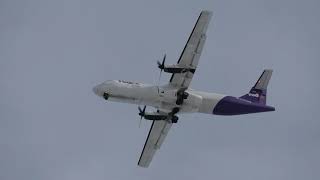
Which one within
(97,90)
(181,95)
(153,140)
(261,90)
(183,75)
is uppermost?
(183,75)

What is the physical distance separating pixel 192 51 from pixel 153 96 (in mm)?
4923

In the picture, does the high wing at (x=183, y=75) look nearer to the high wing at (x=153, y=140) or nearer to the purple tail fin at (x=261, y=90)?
the high wing at (x=153, y=140)

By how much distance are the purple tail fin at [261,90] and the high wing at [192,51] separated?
6.48 meters

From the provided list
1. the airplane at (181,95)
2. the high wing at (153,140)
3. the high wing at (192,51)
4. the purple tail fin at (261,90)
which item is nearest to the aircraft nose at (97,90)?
the airplane at (181,95)

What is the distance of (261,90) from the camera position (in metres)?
62.0

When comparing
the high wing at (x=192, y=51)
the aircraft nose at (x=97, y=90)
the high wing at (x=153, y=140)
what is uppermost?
the high wing at (x=192, y=51)

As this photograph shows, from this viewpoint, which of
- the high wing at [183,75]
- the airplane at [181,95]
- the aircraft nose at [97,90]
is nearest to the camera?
the high wing at [183,75]

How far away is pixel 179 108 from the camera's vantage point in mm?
59188

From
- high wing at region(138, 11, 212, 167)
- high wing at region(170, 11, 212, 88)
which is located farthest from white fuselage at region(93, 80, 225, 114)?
high wing at region(138, 11, 212, 167)

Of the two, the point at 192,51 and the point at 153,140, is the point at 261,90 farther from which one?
the point at 153,140

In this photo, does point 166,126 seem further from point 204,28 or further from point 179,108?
point 204,28

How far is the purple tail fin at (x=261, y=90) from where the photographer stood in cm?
6172

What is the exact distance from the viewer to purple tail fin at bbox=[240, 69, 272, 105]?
61.7m

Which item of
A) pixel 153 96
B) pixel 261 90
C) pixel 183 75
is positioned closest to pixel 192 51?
pixel 183 75
